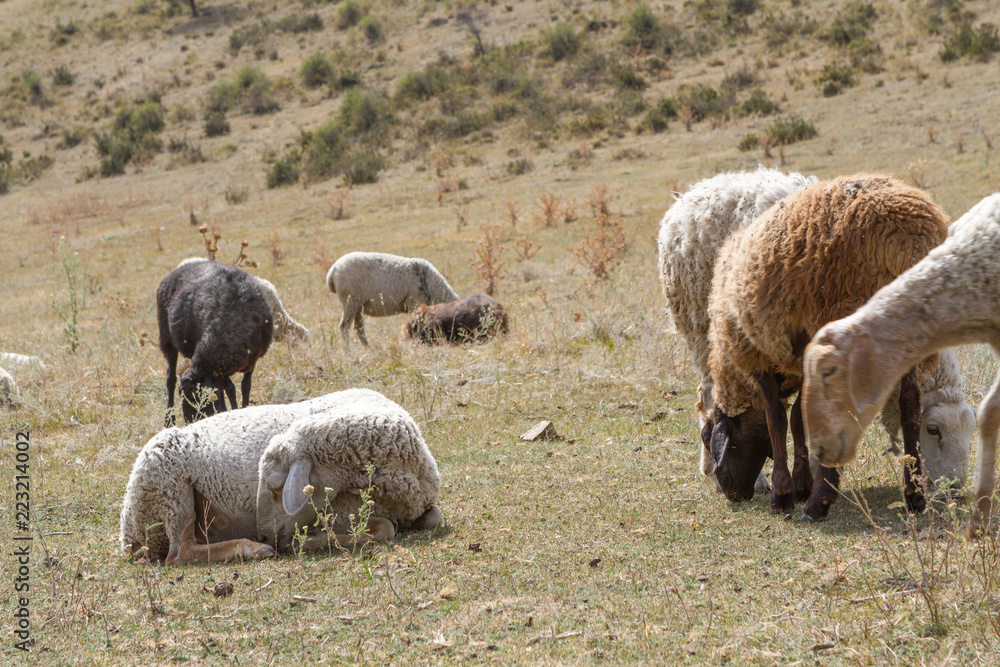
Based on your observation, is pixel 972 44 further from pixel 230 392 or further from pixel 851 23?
pixel 230 392

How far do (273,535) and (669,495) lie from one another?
2402mm

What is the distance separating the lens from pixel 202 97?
148 feet

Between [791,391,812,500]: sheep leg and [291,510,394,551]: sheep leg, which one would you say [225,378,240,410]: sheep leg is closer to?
[291,510,394,551]: sheep leg

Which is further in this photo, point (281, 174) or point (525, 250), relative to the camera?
point (281, 174)

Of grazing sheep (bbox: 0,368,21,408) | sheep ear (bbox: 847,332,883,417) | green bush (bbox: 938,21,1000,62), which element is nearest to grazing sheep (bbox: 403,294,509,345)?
grazing sheep (bbox: 0,368,21,408)

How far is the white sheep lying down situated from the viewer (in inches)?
191

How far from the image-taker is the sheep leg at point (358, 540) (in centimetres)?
476

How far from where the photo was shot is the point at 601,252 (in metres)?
14.3

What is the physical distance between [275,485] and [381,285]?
8.48 m

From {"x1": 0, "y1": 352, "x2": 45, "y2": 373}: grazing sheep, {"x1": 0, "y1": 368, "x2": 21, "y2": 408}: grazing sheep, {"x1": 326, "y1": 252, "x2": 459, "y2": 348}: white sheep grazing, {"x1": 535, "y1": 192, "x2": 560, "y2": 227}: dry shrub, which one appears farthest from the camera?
{"x1": 535, "y1": 192, "x2": 560, "y2": 227}: dry shrub

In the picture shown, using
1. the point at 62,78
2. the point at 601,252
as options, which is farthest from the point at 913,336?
the point at 62,78

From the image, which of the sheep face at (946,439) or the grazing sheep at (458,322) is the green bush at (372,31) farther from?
the sheep face at (946,439)

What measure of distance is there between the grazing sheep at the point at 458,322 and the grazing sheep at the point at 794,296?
585cm

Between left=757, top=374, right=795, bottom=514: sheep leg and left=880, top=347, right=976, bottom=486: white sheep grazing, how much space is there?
0.62 metres
